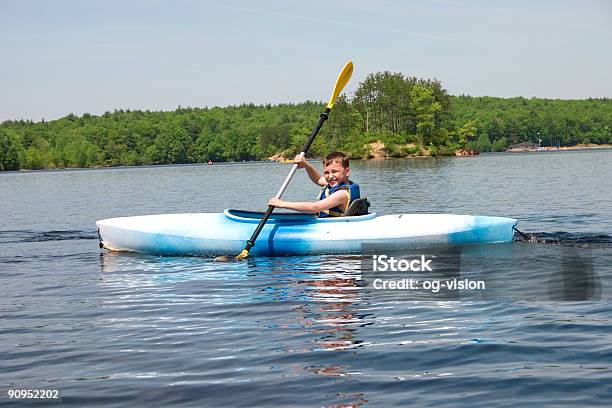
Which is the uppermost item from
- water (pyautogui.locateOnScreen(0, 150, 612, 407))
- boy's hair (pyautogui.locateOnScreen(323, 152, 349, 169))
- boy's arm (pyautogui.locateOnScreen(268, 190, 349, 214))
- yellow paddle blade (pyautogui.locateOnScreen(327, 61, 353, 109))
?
yellow paddle blade (pyautogui.locateOnScreen(327, 61, 353, 109))

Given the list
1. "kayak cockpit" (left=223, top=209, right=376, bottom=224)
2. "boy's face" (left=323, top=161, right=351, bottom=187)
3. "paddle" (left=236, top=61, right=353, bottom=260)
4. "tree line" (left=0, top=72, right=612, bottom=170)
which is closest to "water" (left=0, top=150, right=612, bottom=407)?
"paddle" (left=236, top=61, right=353, bottom=260)

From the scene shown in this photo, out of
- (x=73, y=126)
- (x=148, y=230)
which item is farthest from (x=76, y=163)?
(x=148, y=230)

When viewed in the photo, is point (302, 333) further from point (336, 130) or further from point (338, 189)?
point (336, 130)

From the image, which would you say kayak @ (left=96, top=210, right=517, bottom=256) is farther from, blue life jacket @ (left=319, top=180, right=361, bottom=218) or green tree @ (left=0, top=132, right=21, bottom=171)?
green tree @ (left=0, top=132, right=21, bottom=171)

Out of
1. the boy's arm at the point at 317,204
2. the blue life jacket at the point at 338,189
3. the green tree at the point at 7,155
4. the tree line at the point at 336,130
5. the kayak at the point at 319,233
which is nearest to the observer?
the boy's arm at the point at 317,204

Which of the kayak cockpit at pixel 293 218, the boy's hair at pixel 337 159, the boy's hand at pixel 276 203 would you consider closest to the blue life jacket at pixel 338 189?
the kayak cockpit at pixel 293 218

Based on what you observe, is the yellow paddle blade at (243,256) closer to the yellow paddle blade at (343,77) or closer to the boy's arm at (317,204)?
the boy's arm at (317,204)

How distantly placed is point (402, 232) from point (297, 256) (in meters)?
1.49

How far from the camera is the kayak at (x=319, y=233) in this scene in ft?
35.0

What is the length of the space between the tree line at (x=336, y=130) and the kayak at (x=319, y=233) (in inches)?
3418

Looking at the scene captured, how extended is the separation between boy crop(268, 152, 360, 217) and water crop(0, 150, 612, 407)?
723mm

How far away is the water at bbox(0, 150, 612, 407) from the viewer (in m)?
4.73

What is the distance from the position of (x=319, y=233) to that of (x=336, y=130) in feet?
317

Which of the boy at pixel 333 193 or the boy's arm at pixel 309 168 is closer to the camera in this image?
the boy at pixel 333 193
